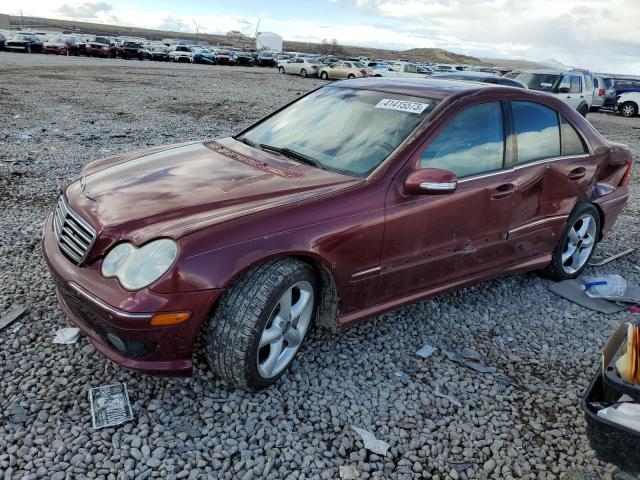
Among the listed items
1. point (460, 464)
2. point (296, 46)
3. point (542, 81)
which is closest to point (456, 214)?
point (460, 464)

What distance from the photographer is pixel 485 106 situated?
3.65m

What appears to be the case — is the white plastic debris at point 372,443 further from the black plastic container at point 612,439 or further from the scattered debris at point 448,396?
the black plastic container at point 612,439

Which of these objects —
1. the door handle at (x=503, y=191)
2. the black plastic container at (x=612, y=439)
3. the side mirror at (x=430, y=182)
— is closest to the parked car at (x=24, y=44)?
the door handle at (x=503, y=191)

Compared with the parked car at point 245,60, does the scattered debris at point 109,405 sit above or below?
below

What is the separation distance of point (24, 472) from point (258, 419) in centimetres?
106

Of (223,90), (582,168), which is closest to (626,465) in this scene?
(582,168)

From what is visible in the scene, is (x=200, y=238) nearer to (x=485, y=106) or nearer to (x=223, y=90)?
(x=485, y=106)

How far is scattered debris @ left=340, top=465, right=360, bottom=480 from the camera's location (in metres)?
2.43

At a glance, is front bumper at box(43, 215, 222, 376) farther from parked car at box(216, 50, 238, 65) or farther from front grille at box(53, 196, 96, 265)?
parked car at box(216, 50, 238, 65)

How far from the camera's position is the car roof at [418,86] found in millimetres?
3594

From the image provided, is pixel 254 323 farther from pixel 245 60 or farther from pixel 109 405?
pixel 245 60

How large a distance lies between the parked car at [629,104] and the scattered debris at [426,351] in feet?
72.6

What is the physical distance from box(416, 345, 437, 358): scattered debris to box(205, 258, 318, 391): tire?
38.4 inches

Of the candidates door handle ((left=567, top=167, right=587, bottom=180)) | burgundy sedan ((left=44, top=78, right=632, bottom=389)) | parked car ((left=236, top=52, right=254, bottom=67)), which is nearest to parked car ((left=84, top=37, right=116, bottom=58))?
parked car ((left=236, top=52, right=254, bottom=67))
